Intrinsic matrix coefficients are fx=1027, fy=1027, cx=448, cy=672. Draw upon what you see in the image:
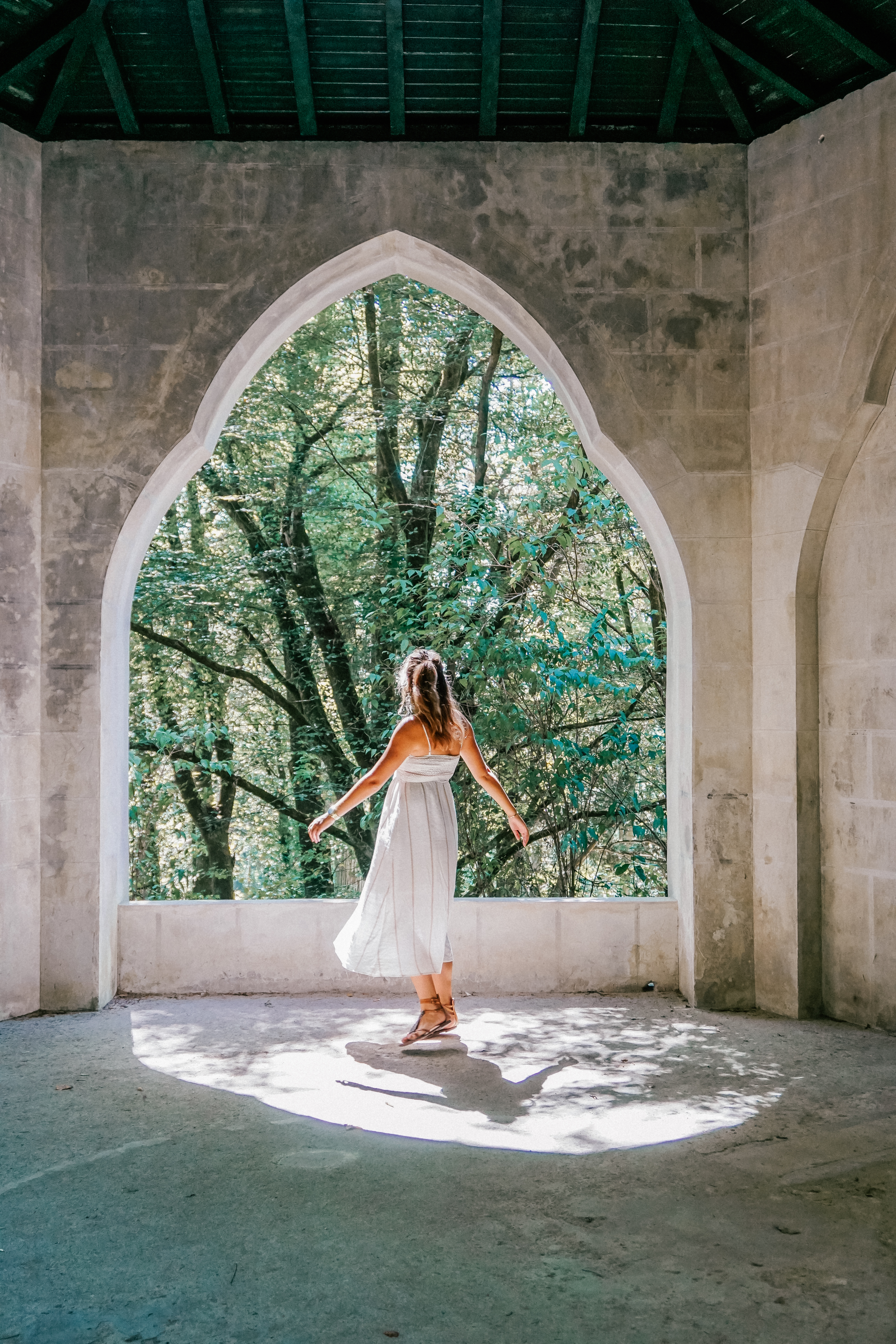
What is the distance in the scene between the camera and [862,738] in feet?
14.8

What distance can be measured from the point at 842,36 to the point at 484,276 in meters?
1.75

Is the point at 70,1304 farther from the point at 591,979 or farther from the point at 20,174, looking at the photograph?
the point at 20,174

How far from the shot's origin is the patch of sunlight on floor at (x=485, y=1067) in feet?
10.7

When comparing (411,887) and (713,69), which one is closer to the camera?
(411,887)

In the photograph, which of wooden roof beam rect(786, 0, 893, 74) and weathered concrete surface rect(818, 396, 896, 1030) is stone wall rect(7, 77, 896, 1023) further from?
wooden roof beam rect(786, 0, 893, 74)

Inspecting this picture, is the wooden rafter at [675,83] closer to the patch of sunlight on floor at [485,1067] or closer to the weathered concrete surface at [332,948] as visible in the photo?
the weathered concrete surface at [332,948]

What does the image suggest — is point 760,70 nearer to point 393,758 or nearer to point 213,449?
point 213,449

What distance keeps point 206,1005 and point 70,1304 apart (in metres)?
2.57

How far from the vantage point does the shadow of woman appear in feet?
11.3

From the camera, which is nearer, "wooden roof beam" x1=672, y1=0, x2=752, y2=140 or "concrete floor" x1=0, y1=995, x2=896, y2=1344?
"concrete floor" x1=0, y1=995, x2=896, y2=1344

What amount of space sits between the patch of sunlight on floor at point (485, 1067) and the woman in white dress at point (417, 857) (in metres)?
0.30

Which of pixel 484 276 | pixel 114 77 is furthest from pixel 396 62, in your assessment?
pixel 114 77

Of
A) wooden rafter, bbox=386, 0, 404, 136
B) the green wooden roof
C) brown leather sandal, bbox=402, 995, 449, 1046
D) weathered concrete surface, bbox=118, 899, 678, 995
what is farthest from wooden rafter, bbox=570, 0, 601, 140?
brown leather sandal, bbox=402, 995, 449, 1046

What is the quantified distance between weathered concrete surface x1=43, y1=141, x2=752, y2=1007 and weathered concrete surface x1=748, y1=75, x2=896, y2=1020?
10cm
